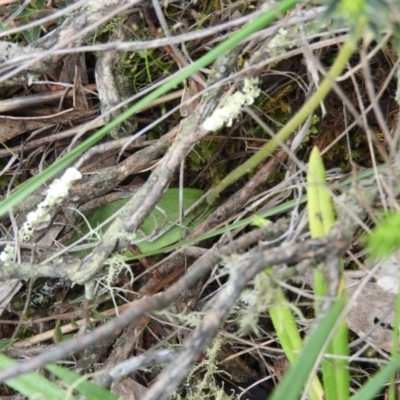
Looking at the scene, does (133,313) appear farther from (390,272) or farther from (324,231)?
(390,272)

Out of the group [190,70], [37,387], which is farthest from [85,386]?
[190,70]

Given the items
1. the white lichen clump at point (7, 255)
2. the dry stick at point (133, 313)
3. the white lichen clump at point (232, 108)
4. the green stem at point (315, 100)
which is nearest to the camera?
the dry stick at point (133, 313)

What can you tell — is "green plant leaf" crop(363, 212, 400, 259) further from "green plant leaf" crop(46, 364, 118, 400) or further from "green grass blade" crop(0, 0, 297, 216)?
"green plant leaf" crop(46, 364, 118, 400)

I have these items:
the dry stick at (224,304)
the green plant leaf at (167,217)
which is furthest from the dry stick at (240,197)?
the dry stick at (224,304)

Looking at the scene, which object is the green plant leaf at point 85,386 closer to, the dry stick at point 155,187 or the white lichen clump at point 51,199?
the dry stick at point 155,187

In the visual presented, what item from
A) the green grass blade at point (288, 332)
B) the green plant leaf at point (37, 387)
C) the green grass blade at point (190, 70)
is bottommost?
the green grass blade at point (288, 332)

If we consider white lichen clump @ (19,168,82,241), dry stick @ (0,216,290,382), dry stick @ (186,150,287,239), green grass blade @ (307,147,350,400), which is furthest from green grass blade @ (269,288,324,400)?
white lichen clump @ (19,168,82,241)

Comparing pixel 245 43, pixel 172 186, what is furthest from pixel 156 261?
pixel 245 43

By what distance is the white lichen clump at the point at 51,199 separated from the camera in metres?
0.99

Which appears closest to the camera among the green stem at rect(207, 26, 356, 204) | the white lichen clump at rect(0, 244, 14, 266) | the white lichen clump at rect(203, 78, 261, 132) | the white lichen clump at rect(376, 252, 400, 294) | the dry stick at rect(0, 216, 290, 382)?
the dry stick at rect(0, 216, 290, 382)

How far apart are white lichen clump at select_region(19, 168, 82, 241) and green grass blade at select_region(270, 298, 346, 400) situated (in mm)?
565

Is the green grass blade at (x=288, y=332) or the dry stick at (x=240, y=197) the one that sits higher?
the dry stick at (x=240, y=197)

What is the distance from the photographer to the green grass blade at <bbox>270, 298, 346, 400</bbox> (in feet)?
1.86

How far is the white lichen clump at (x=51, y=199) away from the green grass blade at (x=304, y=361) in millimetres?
565
